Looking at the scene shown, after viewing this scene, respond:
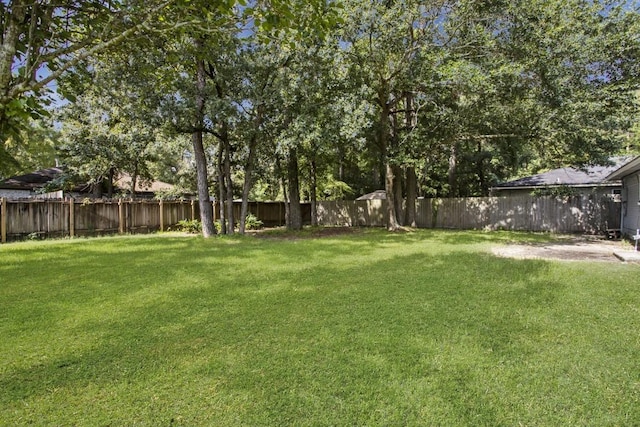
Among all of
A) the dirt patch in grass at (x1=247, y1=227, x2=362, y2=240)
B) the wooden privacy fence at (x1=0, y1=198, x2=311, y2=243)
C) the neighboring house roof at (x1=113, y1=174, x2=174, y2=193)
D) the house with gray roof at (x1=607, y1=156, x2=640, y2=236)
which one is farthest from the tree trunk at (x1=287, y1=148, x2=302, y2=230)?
the house with gray roof at (x1=607, y1=156, x2=640, y2=236)

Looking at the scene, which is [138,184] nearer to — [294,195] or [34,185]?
[34,185]

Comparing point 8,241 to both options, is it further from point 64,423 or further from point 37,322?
point 64,423

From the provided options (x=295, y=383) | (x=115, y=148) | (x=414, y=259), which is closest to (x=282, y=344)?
(x=295, y=383)

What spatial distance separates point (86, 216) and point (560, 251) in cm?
1424

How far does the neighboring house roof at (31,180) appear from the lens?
1669cm

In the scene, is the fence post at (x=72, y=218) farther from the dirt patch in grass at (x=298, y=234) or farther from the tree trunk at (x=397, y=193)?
the tree trunk at (x=397, y=193)

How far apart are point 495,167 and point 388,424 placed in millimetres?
22641

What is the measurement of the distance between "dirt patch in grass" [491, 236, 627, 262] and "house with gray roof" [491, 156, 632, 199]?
4.52 m

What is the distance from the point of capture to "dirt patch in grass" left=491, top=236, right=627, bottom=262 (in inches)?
306

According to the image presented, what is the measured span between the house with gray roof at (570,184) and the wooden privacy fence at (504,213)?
1.89 ft

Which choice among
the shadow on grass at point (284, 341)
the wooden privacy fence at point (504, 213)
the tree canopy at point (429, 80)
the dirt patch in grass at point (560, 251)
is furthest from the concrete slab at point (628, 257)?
the wooden privacy fence at point (504, 213)

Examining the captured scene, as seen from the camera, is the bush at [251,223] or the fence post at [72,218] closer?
the fence post at [72,218]

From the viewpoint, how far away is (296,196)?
15617mm

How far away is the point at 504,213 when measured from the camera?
50.2ft
